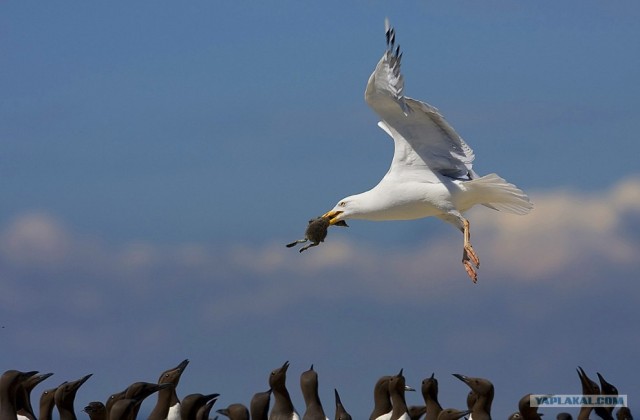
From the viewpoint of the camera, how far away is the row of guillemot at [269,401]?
66.4 ft

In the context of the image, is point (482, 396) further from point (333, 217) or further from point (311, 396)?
point (333, 217)

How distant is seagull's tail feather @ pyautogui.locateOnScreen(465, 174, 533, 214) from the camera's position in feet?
76.1

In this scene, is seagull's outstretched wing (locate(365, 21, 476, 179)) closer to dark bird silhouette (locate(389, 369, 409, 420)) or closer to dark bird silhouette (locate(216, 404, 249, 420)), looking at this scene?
dark bird silhouette (locate(389, 369, 409, 420))

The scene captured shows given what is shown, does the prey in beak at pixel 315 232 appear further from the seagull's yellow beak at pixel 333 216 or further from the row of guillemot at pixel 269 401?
the row of guillemot at pixel 269 401

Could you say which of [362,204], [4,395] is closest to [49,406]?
[4,395]

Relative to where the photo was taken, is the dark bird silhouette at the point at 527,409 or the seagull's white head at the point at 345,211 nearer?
the dark bird silhouette at the point at 527,409

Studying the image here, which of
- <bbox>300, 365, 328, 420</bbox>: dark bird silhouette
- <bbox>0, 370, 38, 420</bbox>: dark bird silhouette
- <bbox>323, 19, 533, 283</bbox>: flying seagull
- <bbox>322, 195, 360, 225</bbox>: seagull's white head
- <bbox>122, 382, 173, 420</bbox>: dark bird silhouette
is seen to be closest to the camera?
<bbox>122, 382, 173, 420</bbox>: dark bird silhouette

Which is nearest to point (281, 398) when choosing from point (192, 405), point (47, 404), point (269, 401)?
point (269, 401)

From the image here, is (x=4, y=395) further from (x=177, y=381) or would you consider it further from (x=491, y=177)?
A: (x=491, y=177)

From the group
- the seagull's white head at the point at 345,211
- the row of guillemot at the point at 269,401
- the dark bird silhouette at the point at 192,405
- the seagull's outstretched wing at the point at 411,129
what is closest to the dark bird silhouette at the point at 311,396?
the row of guillemot at the point at 269,401

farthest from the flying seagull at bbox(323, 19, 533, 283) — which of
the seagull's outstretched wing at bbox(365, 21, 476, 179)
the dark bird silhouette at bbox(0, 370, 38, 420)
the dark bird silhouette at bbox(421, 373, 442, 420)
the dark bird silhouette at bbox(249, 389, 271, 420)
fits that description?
the dark bird silhouette at bbox(0, 370, 38, 420)

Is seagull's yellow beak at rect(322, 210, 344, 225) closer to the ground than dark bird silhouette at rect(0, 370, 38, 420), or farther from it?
farther from it

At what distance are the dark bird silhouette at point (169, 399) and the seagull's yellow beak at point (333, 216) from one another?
3359 millimetres

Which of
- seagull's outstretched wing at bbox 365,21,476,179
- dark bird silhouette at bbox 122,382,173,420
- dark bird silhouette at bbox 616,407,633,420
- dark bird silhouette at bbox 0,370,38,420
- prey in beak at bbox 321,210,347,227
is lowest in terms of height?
dark bird silhouette at bbox 616,407,633,420
